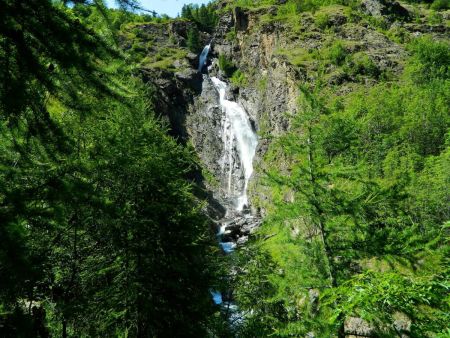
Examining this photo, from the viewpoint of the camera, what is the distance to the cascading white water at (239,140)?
174ft

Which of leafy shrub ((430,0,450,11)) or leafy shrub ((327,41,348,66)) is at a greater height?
leafy shrub ((430,0,450,11))

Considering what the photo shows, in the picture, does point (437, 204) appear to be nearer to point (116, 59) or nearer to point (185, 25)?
point (116, 59)

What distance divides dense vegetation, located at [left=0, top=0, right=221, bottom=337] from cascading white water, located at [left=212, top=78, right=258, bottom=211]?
4316 cm

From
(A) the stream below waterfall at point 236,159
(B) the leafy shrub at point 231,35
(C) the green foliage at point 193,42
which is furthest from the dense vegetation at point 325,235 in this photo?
(C) the green foliage at point 193,42

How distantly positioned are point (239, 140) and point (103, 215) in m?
53.8

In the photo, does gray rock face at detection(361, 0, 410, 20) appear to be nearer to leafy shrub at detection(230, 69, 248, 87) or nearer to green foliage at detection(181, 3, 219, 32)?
leafy shrub at detection(230, 69, 248, 87)

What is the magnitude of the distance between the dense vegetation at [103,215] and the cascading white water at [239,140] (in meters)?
43.2

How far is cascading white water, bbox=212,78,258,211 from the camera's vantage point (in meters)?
53.1

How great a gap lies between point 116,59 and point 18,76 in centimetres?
89

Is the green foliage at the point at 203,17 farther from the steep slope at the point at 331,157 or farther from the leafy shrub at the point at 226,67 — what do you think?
the leafy shrub at the point at 226,67

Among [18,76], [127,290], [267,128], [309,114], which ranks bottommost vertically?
[267,128]

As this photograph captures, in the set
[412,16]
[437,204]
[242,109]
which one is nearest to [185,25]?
[242,109]

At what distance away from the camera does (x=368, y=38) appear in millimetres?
55719

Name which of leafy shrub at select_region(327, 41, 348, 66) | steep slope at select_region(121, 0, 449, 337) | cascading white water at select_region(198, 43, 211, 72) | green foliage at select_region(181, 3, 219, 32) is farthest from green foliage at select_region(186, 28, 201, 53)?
leafy shrub at select_region(327, 41, 348, 66)
